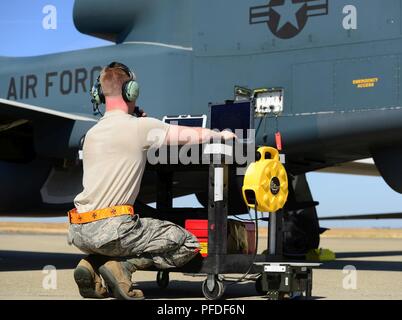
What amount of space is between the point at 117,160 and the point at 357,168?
1347cm

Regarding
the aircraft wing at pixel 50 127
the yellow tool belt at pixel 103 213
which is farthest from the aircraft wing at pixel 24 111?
the yellow tool belt at pixel 103 213

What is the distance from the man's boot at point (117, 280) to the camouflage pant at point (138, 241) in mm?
87

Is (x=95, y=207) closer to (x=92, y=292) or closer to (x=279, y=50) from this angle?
(x=92, y=292)

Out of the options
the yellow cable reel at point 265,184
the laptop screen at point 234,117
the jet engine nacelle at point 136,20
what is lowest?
the yellow cable reel at point 265,184

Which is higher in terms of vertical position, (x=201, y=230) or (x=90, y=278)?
(x=201, y=230)

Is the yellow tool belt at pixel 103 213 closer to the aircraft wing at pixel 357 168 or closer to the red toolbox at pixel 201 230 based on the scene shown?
the red toolbox at pixel 201 230

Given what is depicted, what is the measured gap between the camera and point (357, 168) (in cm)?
1723

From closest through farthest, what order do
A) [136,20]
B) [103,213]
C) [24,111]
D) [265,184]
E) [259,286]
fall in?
[103,213], [265,184], [259,286], [24,111], [136,20]

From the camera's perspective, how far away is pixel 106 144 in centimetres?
454

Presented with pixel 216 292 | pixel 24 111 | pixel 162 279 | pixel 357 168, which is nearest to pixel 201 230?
pixel 216 292

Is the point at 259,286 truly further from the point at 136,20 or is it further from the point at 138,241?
the point at 136,20

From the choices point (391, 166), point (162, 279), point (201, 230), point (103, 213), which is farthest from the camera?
point (391, 166)

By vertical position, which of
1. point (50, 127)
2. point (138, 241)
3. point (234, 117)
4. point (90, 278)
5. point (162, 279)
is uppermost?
point (50, 127)

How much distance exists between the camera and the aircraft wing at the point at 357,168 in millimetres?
16091
